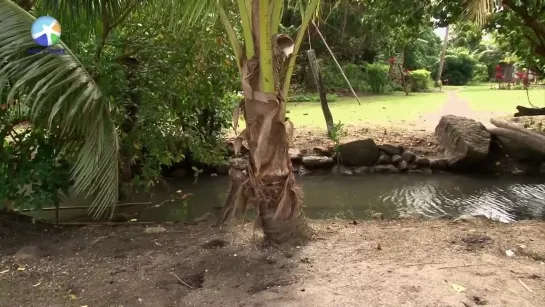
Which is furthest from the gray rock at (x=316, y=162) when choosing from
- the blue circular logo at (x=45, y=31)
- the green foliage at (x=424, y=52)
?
the green foliage at (x=424, y=52)

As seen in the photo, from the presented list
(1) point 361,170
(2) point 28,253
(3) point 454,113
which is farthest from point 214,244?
(3) point 454,113

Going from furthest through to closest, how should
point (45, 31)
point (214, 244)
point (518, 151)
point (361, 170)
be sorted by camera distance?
point (361, 170) → point (518, 151) → point (214, 244) → point (45, 31)

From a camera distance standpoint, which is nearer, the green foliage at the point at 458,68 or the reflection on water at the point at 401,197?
the reflection on water at the point at 401,197

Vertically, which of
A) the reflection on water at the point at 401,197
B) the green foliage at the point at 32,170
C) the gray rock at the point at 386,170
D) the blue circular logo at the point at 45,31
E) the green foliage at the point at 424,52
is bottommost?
the reflection on water at the point at 401,197

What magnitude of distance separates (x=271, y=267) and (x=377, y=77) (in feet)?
63.5

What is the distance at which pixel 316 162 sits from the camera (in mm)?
10492

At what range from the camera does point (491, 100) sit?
18.8 metres

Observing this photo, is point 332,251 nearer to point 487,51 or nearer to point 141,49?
point 141,49

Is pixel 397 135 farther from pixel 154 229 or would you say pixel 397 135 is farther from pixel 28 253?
pixel 28 253

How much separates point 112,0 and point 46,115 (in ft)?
3.71

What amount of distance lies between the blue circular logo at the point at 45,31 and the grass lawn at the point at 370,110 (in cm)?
954

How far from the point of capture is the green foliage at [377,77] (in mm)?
22062

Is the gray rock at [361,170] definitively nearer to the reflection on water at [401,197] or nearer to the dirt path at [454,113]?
the reflection on water at [401,197]

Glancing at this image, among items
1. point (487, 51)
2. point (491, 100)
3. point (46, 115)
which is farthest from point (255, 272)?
point (487, 51)
